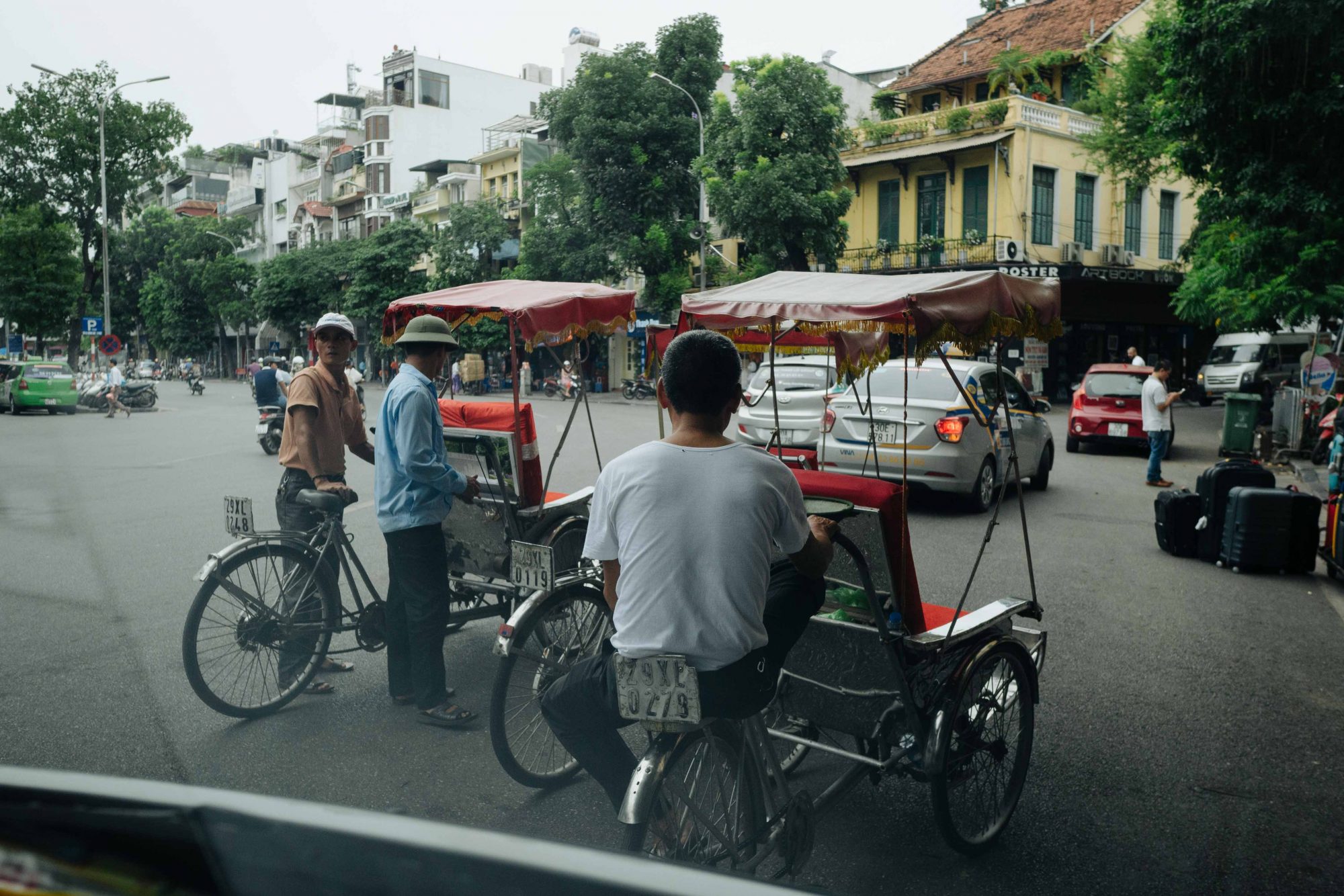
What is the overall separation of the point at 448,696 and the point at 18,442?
1857 cm

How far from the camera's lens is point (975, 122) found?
34.7 meters

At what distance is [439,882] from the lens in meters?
1.15

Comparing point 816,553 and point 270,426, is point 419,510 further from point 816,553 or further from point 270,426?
point 270,426

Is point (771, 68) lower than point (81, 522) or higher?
higher

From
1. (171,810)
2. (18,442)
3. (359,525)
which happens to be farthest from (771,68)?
(171,810)

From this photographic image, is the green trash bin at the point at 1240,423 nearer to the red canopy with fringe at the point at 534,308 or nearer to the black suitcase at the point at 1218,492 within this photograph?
the black suitcase at the point at 1218,492

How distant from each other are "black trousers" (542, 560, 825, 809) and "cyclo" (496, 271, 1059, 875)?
0.33 feet

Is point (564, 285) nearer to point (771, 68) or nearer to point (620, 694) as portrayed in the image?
point (620, 694)

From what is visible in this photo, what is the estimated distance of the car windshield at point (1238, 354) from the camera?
31.3 meters

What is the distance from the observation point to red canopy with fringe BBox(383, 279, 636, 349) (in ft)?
20.6

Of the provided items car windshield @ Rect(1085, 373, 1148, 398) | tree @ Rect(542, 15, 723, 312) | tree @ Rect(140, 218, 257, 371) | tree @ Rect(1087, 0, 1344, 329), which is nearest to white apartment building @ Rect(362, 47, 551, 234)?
tree @ Rect(140, 218, 257, 371)

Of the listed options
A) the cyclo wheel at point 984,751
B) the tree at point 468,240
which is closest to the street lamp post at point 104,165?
the tree at point 468,240

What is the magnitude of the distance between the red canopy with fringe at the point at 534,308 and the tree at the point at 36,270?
44801 millimetres

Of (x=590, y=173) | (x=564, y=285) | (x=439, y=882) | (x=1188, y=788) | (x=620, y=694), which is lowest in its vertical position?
(x=1188, y=788)
